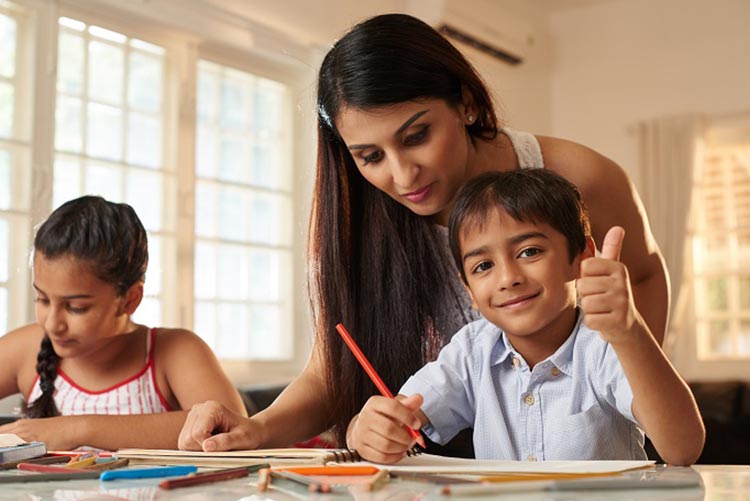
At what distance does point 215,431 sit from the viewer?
1193 mm

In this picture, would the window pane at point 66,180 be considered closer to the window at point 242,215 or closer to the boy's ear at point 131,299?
the window at point 242,215

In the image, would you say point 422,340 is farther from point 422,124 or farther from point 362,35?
point 362,35

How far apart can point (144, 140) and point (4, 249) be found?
884mm

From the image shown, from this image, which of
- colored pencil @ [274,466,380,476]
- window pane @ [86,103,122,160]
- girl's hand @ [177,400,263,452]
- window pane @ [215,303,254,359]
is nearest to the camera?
colored pencil @ [274,466,380,476]

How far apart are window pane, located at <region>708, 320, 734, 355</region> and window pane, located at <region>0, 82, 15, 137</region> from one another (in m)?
4.60

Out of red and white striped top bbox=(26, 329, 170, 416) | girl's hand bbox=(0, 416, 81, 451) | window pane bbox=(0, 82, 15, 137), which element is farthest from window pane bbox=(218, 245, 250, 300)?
girl's hand bbox=(0, 416, 81, 451)

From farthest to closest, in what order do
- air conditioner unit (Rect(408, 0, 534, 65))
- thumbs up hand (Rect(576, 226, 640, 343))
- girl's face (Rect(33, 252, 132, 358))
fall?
air conditioner unit (Rect(408, 0, 534, 65)), girl's face (Rect(33, 252, 132, 358)), thumbs up hand (Rect(576, 226, 640, 343))

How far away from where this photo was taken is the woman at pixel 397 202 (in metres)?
1.41

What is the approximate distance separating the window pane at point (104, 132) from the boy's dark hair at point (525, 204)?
2932 millimetres

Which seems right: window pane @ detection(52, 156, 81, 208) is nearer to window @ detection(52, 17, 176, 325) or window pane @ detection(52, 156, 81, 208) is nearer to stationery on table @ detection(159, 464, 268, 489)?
window @ detection(52, 17, 176, 325)

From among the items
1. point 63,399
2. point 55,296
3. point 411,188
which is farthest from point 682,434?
point 63,399

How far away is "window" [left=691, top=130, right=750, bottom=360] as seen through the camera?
235 inches

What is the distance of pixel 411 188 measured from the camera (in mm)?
1419

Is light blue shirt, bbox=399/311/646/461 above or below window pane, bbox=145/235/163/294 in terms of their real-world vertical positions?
below
